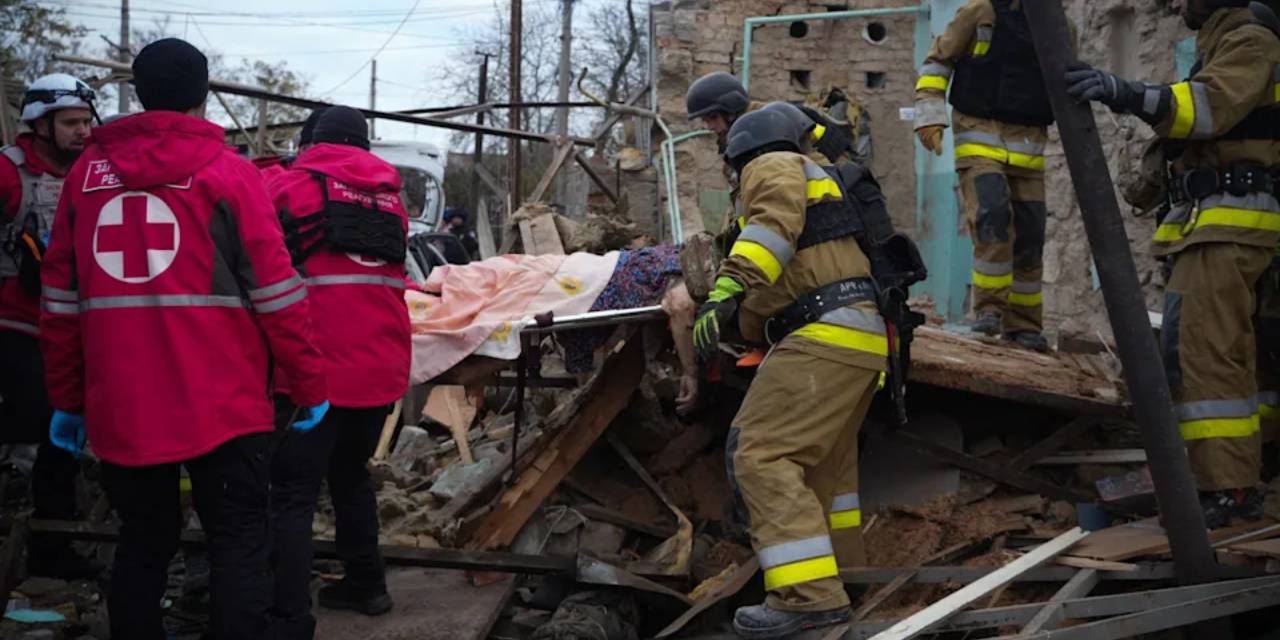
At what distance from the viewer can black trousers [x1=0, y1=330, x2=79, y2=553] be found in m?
A: 4.52

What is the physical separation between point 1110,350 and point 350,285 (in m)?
3.77

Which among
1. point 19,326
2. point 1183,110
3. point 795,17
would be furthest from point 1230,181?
point 795,17

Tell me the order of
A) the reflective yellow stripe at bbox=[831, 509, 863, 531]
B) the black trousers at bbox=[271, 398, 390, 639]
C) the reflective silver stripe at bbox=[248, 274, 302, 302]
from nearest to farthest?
the reflective silver stripe at bbox=[248, 274, 302, 302], the black trousers at bbox=[271, 398, 390, 639], the reflective yellow stripe at bbox=[831, 509, 863, 531]

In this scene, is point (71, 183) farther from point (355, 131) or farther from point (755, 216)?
point (755, 216)

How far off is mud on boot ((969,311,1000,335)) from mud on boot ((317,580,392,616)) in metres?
3.26

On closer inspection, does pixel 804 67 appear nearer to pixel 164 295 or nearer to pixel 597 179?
pixel 597 179

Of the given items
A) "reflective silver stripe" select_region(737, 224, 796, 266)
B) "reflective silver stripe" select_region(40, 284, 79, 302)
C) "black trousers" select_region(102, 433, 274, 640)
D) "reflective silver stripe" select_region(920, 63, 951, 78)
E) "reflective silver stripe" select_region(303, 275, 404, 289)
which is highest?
"reflective silver stripe" select_region(920, 63, 951, 78)

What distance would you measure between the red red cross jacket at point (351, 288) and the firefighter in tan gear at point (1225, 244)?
2.71 m

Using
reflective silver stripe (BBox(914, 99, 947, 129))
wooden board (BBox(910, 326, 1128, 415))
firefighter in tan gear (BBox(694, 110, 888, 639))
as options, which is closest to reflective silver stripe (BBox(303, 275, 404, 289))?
firefighter in tan gear (BBox(694, 110, 888, 639))

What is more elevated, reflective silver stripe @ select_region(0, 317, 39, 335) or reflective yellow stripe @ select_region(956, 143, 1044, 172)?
reflective yellow stripe @ select_region(956, 143, 1044, 172)

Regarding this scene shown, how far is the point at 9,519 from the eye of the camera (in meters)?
4.66

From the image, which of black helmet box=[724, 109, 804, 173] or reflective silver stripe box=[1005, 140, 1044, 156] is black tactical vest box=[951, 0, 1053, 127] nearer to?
reflective silver stripe box=[1005, 140, 1044, 156]

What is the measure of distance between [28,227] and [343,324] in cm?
162

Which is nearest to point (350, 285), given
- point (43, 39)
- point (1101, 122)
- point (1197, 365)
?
point (1197, 365)
